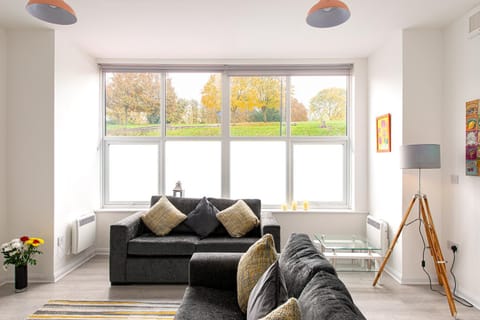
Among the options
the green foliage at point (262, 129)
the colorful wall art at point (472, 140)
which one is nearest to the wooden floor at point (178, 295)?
the colorful wall art at point (472, 140)

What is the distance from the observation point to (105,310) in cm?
295

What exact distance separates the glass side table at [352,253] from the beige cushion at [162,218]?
5.63 ft

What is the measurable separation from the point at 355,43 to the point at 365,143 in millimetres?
1391

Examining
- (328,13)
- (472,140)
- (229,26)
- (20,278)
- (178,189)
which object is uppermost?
(229,26)

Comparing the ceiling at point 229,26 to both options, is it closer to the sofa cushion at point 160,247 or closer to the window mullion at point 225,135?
the window mullion at point 225,135

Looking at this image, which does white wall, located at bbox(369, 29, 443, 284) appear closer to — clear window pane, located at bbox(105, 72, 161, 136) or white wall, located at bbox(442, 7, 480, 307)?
white wall, located at bbox(442, 7, 480, 307)

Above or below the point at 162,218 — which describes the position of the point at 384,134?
above

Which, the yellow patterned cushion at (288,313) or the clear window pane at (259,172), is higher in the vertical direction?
the clear window pane at (259,172)

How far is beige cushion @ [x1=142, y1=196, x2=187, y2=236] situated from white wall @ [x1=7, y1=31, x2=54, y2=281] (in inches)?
41.4

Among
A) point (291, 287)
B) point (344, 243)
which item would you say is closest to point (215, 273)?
point (291, 287)

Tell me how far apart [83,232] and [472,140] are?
14.5 ft

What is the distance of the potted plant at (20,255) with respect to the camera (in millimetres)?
3307

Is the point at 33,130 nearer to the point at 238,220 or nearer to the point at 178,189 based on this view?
the point at 178,189

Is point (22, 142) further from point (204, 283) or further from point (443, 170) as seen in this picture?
point (443, 170)
